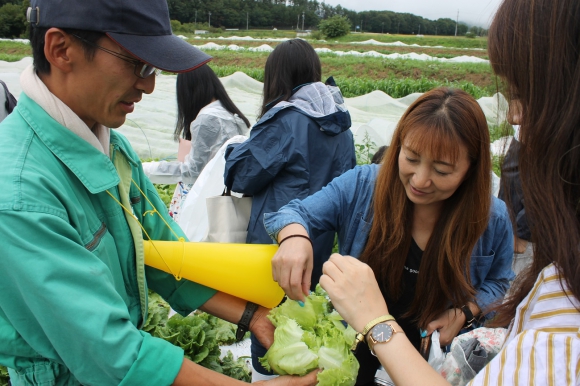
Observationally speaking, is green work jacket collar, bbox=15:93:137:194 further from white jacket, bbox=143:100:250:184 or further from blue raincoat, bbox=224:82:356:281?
white jacket, bbox=143:100:250:184

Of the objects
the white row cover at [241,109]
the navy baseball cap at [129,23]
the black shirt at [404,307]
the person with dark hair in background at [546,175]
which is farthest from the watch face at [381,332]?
the white row cover at [241,109]

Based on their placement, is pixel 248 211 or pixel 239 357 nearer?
pixel 239 357

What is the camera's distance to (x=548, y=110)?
1.03 metres

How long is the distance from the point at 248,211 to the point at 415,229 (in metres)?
1.48

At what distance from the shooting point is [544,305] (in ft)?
3.45

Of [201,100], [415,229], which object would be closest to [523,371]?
[415,229]

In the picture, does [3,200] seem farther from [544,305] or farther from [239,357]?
[239,357]

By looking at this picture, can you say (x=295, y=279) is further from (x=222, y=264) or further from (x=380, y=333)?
(x=380, y=333)

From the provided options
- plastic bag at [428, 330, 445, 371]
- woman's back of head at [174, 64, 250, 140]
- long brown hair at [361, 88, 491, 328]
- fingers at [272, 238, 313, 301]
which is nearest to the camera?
fingers at [272, 238, 313, 301]

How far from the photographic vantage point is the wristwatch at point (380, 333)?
1.37 m

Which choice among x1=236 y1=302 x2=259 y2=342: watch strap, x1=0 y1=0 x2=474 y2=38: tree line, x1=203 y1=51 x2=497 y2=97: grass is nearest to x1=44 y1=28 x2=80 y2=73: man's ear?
x1=236 y1=302 x2=259 y2=342: watch strap

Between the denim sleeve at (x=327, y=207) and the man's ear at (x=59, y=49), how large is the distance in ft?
3.40

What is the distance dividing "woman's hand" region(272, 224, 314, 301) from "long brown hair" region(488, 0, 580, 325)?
0.86m

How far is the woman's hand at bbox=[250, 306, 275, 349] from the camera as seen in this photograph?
6.36ft
